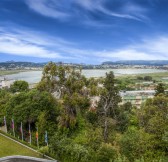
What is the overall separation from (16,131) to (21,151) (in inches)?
185

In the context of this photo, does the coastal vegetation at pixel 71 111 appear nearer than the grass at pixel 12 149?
No

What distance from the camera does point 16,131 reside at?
70.0 ft

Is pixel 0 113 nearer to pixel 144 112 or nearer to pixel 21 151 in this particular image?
pixel 21 151

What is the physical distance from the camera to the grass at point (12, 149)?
16359mm

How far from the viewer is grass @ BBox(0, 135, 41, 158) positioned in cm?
1636

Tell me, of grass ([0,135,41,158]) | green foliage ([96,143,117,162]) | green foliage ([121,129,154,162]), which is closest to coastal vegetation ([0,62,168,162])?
grass ([0,135,41,158])

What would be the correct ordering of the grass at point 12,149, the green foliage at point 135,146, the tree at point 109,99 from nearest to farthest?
the green foliage at point 135,146, the grass at point 12,149, the tree at point 109,99

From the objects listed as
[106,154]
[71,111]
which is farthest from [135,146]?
[71,111]

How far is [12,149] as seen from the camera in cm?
1709

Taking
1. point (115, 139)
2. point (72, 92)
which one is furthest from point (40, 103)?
point (115, 139)

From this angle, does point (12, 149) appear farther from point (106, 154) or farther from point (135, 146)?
point (135, 146)

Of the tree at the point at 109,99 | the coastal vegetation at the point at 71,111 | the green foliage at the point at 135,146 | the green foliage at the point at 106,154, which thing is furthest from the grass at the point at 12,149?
the tree at the point at 109,99

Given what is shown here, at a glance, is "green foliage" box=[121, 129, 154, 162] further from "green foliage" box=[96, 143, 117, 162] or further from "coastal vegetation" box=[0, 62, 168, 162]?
"coastal vegetation" box=[0, 62, 168, 162]

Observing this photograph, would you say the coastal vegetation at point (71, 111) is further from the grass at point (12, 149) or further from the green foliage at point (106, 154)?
the green foliage at point (106, 154)
